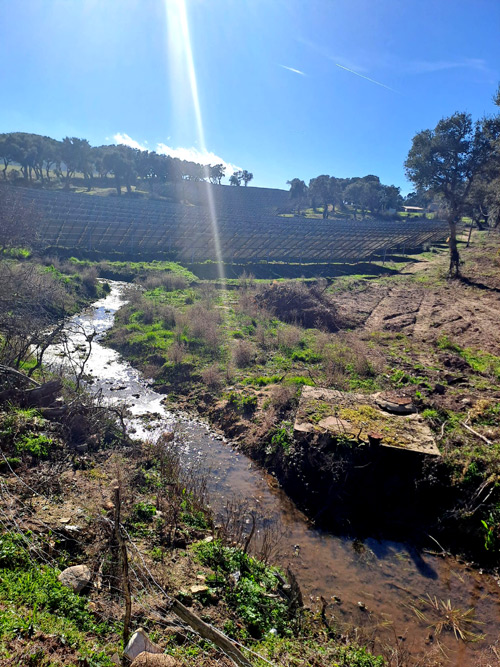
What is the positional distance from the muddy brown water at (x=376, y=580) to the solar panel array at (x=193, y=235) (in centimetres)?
3183

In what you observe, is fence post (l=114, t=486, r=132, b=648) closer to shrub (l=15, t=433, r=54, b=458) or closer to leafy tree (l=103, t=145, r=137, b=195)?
shrub (l=15, t=433, r=54, b=458)

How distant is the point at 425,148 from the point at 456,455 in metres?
30.8

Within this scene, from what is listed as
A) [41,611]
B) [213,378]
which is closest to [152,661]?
[41,611]

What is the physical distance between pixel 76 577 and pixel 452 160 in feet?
120

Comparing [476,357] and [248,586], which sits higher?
[476,357]

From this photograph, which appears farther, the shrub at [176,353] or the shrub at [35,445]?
the shrub at [176,353]

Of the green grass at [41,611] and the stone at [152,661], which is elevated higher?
the stone at [152,661]

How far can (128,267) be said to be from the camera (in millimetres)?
33281

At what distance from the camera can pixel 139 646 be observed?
382cm

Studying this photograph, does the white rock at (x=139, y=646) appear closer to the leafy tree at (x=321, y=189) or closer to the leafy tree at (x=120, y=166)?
the leafy tree at (x=120, y=166)

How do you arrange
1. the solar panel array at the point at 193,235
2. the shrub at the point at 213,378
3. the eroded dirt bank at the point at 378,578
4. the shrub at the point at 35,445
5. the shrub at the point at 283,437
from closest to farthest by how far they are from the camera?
the eroded dirt bank at the point at 378,578, the shrub at the point at 35,445, the shrub at the point at 283,437, the shrub at the point at 213,378, the solar panel array at the point at 193,235

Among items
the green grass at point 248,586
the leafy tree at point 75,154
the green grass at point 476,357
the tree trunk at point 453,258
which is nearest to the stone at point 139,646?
the green grass at point 248,586

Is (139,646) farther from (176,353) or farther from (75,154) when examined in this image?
(75,154)

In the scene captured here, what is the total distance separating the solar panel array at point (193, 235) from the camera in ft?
118
